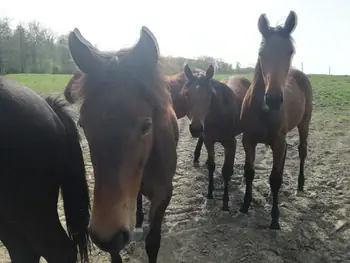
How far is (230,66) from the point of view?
33125 mm

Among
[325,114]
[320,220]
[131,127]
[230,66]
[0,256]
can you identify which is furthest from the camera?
[230,66]

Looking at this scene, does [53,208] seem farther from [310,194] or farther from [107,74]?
[310,194]

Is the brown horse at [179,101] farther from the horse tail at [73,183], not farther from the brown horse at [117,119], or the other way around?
the brown horse at [117,119]

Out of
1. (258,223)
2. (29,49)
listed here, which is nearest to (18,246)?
(258,223)

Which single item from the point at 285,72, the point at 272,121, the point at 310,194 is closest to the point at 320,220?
the point at 310,194

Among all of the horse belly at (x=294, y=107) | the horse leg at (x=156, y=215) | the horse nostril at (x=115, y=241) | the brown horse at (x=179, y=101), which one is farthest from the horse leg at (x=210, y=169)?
the horse nostril at (x=115, y=241)

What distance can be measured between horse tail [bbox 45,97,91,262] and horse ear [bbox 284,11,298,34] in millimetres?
3032

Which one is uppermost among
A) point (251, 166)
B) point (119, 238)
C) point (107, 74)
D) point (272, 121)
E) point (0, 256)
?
point (107, 74)

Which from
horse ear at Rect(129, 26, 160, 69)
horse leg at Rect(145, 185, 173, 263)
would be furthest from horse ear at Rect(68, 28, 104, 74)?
horse leg at Rect(145, 185, 173, 263)

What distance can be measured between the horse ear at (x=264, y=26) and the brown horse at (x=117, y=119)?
2.46 m

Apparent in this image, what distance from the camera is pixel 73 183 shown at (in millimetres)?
→ 2779

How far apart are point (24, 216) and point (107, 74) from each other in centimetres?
118

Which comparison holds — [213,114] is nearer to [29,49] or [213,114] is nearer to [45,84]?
[45,84]

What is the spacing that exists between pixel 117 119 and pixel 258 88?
316 cm
